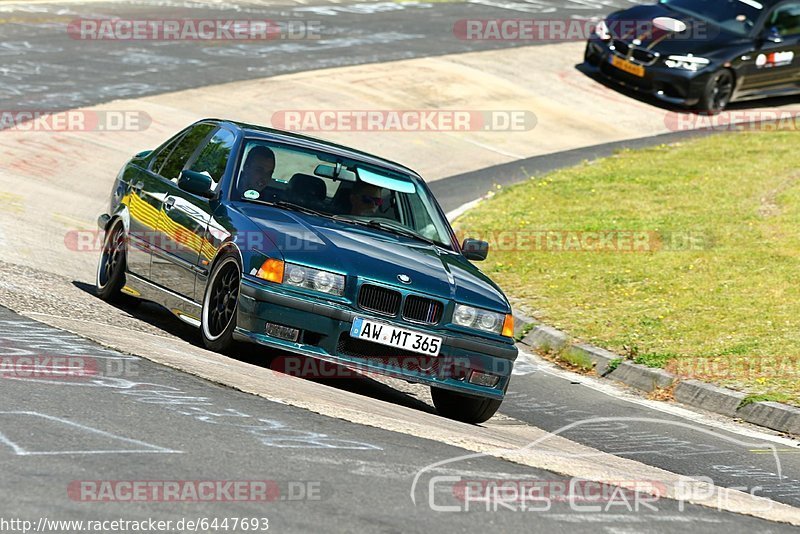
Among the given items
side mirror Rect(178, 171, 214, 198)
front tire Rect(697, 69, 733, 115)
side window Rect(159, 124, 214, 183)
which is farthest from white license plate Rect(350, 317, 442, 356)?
front tire Rect(697, 69, 733, 115)

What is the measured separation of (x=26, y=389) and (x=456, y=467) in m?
2.25

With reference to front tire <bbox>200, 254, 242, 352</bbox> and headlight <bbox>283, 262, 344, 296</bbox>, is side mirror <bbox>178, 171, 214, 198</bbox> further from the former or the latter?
headlight <bbox>283, 262, 344, 296</bbox>

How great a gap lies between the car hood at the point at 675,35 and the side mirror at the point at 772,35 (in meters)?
0.50

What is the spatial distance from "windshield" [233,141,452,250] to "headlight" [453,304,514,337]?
1.11 meters

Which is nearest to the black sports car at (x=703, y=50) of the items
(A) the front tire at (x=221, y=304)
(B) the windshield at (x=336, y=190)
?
(B) the windshield at (x=336, y=190)

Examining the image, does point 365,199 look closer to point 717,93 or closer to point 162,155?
point 162,155

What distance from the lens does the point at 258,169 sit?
973 centimetres

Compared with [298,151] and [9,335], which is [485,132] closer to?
[298,151]

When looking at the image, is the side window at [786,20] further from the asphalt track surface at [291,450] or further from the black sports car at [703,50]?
the asphalt track surface at [291,450]

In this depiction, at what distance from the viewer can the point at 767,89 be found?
24.8 meters

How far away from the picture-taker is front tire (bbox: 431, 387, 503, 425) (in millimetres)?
Result: 9078

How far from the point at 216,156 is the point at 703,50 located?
50.8 ft

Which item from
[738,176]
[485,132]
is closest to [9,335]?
[738,176]

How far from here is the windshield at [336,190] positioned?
9.60 m
